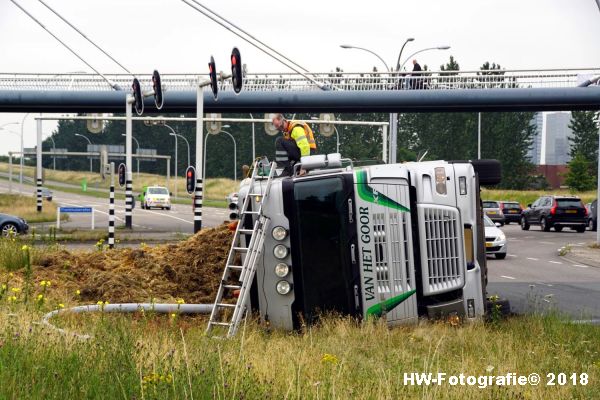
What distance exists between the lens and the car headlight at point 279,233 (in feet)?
37.1

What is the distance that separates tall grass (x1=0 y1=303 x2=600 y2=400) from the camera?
21.8 ft

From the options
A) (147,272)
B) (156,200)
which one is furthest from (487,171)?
(156,200)

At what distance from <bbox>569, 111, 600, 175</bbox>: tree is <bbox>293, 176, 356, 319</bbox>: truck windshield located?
99.8 m

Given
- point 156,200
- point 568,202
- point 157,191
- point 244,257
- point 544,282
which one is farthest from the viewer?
point 157,191

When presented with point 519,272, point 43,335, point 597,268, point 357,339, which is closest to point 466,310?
point 357,339

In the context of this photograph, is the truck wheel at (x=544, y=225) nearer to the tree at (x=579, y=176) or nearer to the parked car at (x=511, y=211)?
the parked car at (x=511, y=211)

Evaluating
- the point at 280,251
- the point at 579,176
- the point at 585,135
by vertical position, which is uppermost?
the point at 585,135

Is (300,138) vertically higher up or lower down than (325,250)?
higher up

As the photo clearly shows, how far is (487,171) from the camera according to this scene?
41.4ft

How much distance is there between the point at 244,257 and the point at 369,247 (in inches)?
58.8

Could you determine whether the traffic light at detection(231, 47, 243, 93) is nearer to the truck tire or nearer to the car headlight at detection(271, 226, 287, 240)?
the truck tire

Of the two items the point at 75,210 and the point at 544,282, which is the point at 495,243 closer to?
the point at 544,282

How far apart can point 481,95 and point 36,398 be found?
38199 millimetres

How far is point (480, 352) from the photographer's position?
981 centimetres
